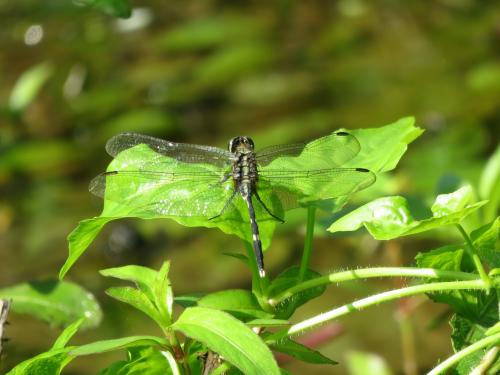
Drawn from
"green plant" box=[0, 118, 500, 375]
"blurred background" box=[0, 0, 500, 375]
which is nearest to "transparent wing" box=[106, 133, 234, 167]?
"green plant" box=[0, 118, 500, 375]

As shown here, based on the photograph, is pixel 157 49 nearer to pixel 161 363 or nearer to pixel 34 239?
pixel 34 239

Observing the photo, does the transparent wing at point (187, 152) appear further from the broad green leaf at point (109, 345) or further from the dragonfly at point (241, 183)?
the broad green leaf at point (109, 345)

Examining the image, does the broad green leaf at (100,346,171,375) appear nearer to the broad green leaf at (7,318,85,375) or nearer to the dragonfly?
the broad green leaf at (7,318,85,375)

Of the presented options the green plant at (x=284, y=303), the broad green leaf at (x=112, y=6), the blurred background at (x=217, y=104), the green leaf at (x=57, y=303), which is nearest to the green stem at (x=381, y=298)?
the green plant at (x=284, y=303)

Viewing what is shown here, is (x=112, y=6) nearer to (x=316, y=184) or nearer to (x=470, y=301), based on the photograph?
(x=316, y=184)

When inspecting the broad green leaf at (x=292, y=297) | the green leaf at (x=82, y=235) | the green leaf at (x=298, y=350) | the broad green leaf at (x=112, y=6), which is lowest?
the green leaf at (x=298, y=350)

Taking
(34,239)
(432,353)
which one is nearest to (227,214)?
→ (432,353)
